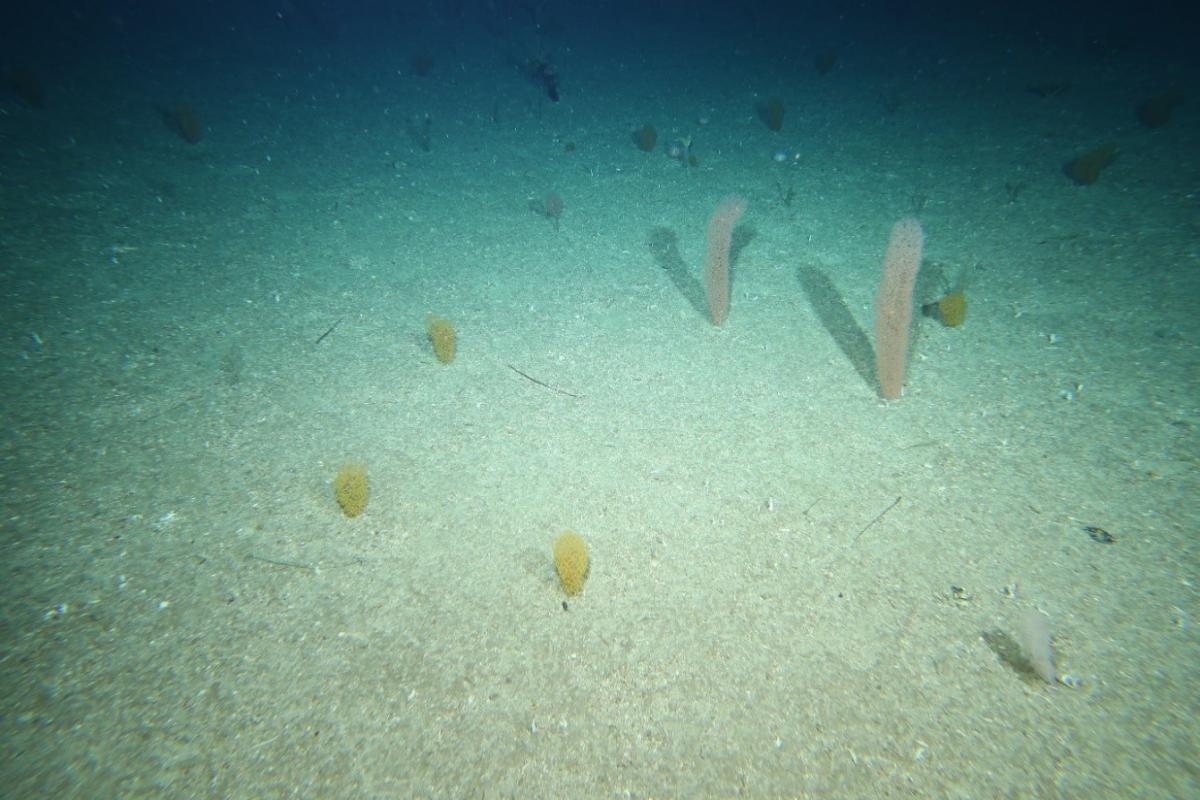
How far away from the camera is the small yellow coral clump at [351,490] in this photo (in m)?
3.46

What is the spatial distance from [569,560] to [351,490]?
176 centimetres

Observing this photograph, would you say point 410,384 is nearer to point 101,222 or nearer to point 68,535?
point 68,535

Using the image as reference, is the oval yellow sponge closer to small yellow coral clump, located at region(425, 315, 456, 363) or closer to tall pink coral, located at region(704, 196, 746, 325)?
small yellow coral clump, located at region(425, 315, 456, 363)

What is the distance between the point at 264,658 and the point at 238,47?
16.6 m

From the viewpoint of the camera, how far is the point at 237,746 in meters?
2.44

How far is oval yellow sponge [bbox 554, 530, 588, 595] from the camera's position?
3018 millimetres

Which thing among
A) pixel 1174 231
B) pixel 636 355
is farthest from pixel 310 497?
pixel 1174 231

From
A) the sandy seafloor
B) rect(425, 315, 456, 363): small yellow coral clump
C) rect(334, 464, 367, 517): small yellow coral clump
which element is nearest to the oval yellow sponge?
the sandy seafloor

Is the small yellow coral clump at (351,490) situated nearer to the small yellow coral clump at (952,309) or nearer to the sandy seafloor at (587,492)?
the sandy seafloor at (587,492)

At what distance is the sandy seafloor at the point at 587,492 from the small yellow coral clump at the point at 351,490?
12cm

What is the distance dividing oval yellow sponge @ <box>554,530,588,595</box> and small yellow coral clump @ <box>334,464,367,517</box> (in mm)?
1609

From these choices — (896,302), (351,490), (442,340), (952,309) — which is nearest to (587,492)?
(351,490)

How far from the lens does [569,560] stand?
3020 millimetres

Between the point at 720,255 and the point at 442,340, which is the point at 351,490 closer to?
the point at 442,340
